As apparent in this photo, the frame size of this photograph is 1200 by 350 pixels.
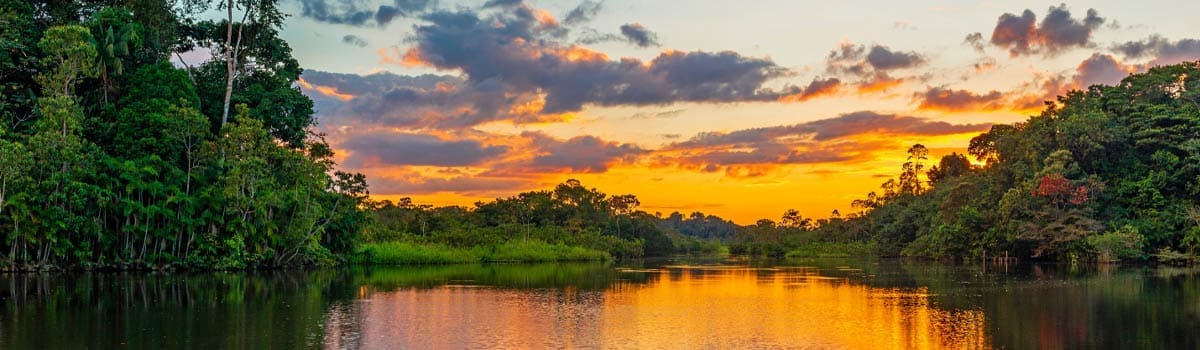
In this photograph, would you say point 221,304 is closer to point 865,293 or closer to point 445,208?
point 865,293

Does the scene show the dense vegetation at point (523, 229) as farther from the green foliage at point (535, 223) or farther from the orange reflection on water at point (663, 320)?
the orange reflection on water at point (663, 320)

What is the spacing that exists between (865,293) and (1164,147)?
127 ft

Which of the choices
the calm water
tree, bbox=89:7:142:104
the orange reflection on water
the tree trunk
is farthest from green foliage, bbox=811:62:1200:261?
tree, bbox=89:7:142:104

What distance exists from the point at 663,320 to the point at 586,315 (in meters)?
2.13

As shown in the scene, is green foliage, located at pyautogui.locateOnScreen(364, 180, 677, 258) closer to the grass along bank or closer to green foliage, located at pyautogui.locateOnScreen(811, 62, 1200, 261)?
the grass along bank

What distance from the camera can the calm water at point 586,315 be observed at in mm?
15781

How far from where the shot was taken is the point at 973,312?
2155 centimetres

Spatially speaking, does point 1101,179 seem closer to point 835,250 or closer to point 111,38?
point 835,250

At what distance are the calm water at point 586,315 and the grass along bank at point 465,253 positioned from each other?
2103cm

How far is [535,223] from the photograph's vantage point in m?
84.9

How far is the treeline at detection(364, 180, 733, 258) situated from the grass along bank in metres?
0.98

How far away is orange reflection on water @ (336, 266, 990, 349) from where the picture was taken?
1591cm

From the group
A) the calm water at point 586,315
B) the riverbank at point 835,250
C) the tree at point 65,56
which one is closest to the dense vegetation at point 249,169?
the tree at point 65,56

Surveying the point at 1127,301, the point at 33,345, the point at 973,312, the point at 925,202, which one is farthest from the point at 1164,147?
the point at 33,345
